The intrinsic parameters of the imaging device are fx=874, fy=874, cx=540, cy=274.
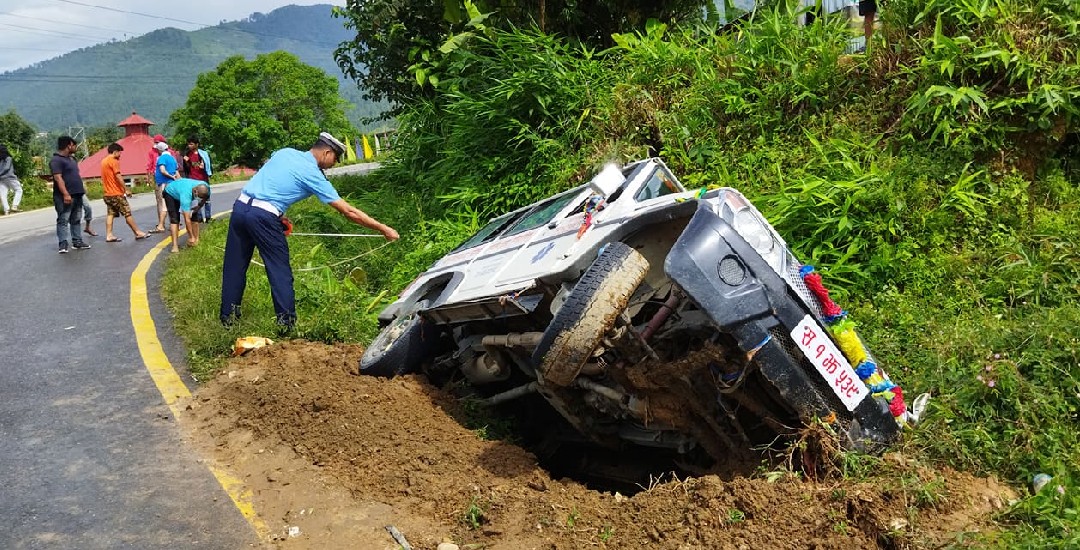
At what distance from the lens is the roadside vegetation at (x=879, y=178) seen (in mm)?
4496

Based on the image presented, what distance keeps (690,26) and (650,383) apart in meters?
8.25

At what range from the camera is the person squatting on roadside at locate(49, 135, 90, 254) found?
1191 centimetres

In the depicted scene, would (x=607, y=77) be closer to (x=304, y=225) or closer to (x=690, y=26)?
(x=690, y=26)

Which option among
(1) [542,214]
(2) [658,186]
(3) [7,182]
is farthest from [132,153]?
(2) [658,186]

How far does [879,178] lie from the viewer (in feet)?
21.3

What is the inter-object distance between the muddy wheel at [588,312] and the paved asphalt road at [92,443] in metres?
1.58

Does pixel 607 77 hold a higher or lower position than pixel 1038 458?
higher

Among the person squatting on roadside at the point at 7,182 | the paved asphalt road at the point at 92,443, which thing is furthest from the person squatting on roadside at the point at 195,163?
the paved asphalt road at the point at 92,443

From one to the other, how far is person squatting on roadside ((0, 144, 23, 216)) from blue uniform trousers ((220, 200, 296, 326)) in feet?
39.5

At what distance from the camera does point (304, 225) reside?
12.3 metres

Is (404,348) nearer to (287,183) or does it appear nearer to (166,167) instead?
(287,183)

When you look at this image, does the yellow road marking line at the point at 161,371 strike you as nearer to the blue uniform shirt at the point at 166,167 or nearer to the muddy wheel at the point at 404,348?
the muddy wheel at the point at 404,348

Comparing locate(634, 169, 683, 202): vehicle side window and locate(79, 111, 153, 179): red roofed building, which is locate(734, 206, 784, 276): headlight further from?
locate(79, 111, 153, 179): red roofed building

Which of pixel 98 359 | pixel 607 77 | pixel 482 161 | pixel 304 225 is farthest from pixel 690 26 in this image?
pixel 98 359
